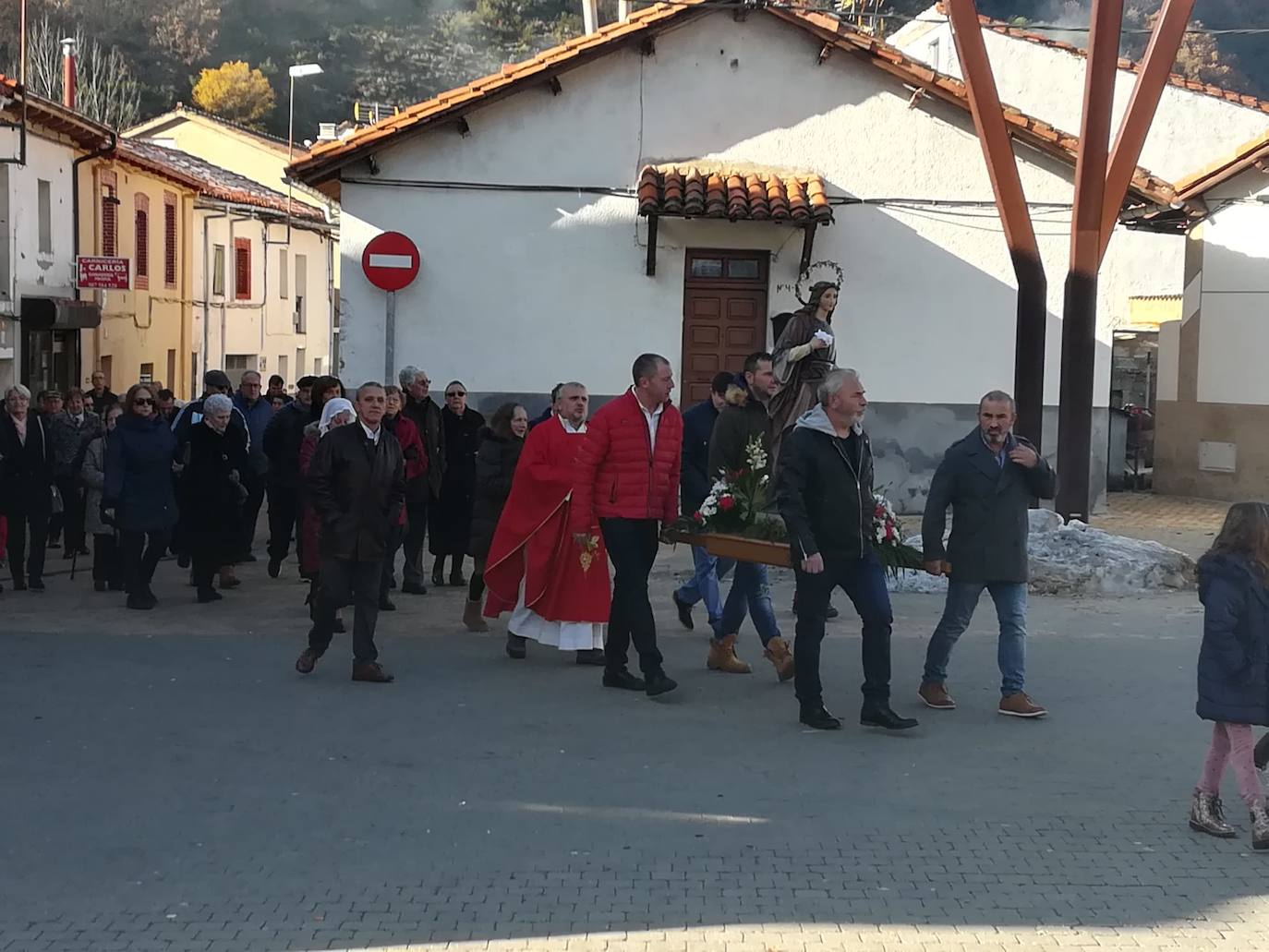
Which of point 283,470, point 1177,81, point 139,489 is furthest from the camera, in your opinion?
point 1177,81

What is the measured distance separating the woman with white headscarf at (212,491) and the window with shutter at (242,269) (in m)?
28.9

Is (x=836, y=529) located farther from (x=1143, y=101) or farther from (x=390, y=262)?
(x=390, y=262)

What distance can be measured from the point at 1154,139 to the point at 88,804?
74.8 ft

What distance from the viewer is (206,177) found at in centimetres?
3875

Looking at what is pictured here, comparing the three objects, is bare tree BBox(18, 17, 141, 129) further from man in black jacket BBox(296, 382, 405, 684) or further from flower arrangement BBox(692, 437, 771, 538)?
flower arrangement BBox(692, 437, 771, 538)

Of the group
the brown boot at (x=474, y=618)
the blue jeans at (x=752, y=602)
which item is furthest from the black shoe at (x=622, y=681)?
the brown boot at (x=474, y=618)

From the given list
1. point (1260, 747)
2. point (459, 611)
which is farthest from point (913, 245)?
point (1260, 747)

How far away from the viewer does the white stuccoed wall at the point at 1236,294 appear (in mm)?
19859

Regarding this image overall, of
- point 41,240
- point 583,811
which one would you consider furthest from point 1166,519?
point 41,240

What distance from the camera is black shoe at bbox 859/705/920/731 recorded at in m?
7.77

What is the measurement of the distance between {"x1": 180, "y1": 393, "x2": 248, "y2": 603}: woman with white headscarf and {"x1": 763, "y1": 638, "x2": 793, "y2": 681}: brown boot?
4.79m

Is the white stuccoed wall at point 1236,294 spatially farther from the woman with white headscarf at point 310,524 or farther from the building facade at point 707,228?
the woman with white headscarf at point 310,524

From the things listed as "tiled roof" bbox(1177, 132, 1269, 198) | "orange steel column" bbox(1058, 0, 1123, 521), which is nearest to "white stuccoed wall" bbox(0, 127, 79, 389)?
"tiled roof" bbox(1177, 132, 1269, 198)

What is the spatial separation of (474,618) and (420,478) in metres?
1.81
